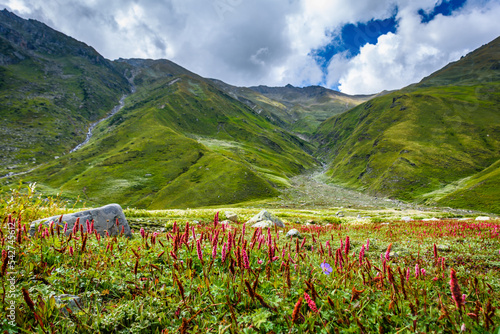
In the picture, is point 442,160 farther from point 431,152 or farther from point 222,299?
point 222,299

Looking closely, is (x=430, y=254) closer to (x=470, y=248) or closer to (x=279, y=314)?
(x=470, y=248)

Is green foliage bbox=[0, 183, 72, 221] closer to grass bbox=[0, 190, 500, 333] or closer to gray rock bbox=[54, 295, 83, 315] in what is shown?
grass bbox=[0, 190, 500, 333]

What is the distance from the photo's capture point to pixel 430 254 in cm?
865

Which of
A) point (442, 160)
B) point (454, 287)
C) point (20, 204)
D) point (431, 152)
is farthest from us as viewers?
point (431, 152)

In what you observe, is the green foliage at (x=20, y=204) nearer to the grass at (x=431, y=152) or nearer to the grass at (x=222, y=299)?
the grass at (x=222, y=299)

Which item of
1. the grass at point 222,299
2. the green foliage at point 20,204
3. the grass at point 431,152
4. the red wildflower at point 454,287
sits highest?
the grass at point 431,152

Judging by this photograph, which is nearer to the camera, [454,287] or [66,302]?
[454,287]

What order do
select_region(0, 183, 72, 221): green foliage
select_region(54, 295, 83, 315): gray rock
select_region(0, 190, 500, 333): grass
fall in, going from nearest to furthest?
select_region(0, 190, 500, 333): grass
select_region(54, 295, 83, 315): gray rock
select_region(0, 183, 72, 221): green foliage

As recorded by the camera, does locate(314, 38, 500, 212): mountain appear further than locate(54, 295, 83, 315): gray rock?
Yes

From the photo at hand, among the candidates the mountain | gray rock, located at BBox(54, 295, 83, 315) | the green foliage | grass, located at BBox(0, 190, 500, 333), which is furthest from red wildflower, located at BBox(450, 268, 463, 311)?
the mountain

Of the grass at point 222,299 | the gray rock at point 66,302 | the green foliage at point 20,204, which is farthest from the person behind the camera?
the green foliage at point 20,204

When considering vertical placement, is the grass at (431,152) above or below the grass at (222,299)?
above

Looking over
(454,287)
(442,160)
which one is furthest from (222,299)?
(442,160)

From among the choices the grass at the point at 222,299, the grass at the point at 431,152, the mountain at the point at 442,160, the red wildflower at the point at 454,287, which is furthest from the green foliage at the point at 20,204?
the grass at the point at 431,152
